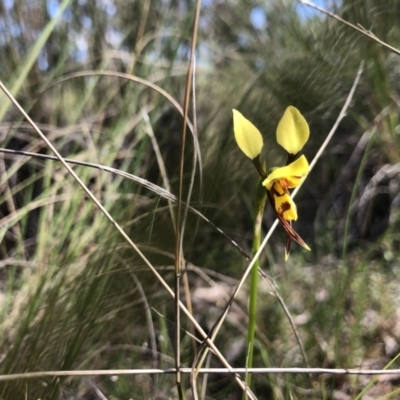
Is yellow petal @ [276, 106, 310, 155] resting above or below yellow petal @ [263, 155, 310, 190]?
above

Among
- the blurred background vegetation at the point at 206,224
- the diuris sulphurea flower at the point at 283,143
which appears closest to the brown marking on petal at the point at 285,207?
the diuris sulphurea flower at the point at 283,143

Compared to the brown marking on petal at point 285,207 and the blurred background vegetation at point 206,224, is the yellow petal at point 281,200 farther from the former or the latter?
the blurred background vegetation at point 206,224

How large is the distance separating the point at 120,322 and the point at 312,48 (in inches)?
29.8

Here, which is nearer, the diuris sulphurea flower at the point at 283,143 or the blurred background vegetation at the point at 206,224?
the diuris sulphurea flower at the point at 283,143

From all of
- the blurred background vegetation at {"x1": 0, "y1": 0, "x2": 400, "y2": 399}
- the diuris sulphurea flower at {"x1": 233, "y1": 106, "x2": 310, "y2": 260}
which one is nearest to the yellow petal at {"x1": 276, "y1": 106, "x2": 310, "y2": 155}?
the diuris sulphurea flower at {"x1": 233, "y1": 106, "x2": 310, "y2": 260}

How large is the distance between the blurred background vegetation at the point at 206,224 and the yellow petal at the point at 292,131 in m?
0.15

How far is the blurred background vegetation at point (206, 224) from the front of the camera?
72 centimetres

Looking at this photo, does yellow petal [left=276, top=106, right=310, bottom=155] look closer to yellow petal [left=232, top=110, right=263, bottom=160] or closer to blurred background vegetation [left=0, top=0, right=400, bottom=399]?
→ yellow petal [left=232, top=110, right=263, bottom=160]

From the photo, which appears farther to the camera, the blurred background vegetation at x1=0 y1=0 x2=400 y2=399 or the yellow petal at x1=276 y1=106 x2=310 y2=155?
the blurred background vegetation at x1=0 y1=0 x2=400 y2=399

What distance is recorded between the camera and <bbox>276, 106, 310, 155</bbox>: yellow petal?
18.2 inches

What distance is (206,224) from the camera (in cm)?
101

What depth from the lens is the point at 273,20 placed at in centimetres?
148

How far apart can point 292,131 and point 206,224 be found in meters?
0.56

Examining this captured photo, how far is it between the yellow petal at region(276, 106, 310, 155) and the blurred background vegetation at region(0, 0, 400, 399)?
0.49 feet
